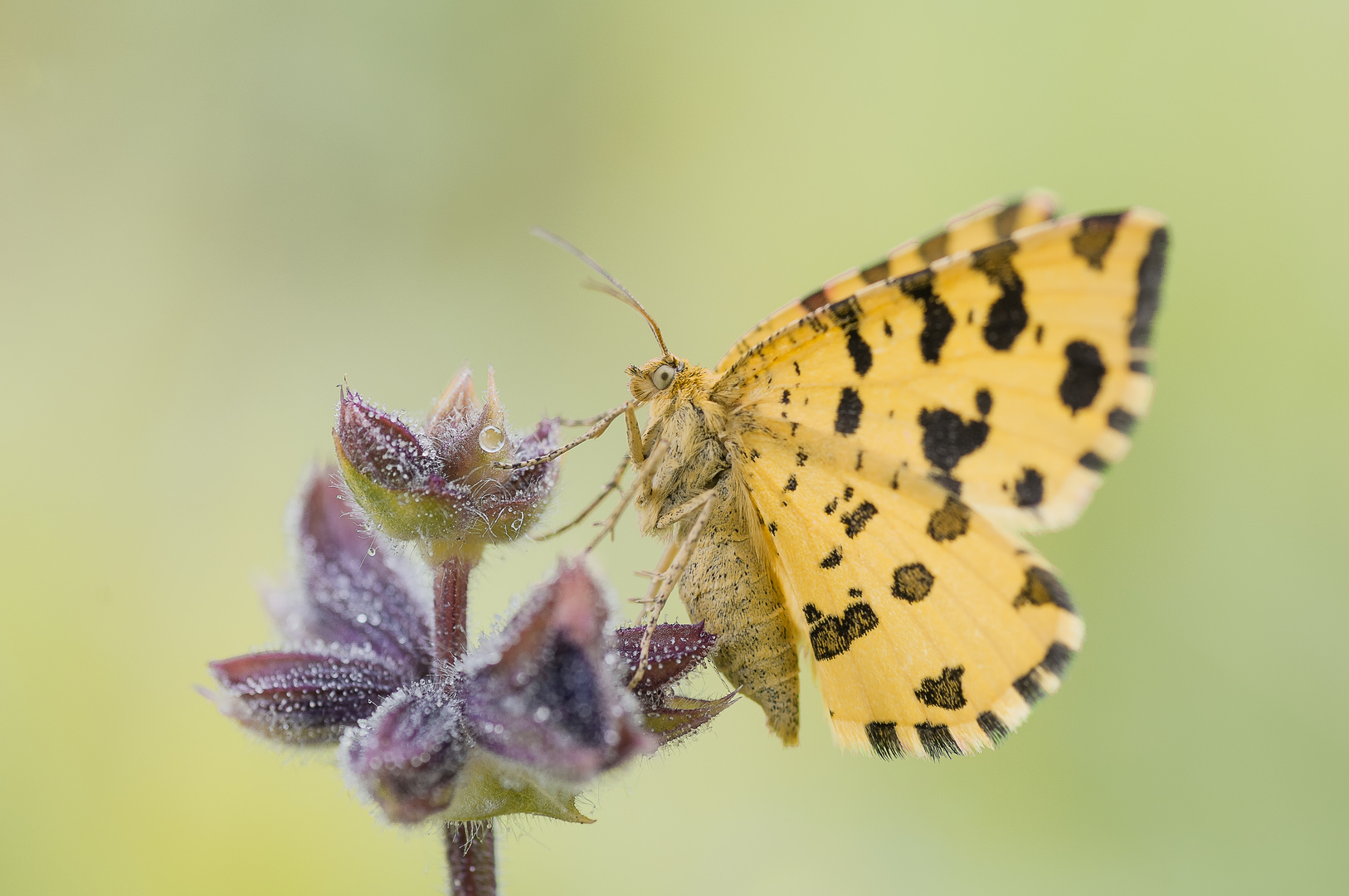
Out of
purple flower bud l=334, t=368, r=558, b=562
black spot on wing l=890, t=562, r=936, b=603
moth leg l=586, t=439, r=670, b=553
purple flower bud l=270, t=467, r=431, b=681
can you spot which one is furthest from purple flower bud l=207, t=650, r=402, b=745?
black spot on wing l=890, t=562, r=936, b=603

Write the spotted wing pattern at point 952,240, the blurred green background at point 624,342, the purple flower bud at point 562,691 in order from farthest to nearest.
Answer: the blurred green background at point 624,342
the spotted wing pattern at point 952,240
the purple flower bud at point 562,691

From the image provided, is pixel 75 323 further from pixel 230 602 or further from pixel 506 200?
pixel 506 200

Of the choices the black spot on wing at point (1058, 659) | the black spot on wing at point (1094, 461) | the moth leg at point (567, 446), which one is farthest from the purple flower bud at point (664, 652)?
the black spot on wing at point (1094, 461)

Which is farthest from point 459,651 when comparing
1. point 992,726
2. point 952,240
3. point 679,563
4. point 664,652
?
point 952,240

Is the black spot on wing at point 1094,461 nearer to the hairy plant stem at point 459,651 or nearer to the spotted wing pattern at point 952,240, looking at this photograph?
the spotted wing pattern at point 952,240

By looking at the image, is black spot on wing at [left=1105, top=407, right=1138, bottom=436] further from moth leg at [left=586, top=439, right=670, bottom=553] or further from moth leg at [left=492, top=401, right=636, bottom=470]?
moth leg at [left=492, top=401, right=636, bottom=470]

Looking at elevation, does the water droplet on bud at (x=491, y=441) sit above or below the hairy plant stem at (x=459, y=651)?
above

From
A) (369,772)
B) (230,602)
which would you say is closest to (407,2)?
(230,602)

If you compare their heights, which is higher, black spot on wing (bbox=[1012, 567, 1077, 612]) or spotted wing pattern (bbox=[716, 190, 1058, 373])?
spotted wing pattern (bbox=[716, 190, 1058, 373])
